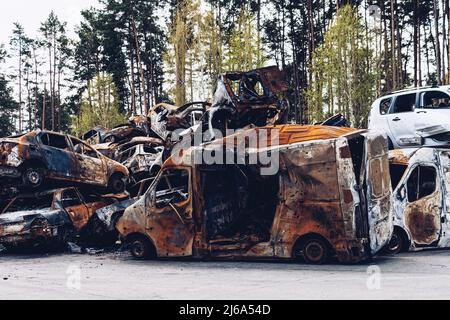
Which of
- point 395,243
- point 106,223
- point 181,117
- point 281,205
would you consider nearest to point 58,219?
point 106,223

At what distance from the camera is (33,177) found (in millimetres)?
13719

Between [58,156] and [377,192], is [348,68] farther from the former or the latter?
[377,192]

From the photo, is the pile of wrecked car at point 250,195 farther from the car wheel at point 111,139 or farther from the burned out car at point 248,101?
the car wheel at point 111,139

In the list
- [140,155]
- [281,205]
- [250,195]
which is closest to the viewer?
[281,205]

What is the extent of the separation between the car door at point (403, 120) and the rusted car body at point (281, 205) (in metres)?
3.53

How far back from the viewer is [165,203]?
10953 mm

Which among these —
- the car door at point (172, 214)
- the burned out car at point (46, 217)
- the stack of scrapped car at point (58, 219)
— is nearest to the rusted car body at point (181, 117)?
the stack of scrapped car at point (58, 219)

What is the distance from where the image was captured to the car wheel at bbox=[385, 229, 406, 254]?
11125mm

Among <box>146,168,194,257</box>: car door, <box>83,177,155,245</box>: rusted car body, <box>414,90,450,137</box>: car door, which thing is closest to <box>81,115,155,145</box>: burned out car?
<box>83,177,155,245</box>: rusted car body

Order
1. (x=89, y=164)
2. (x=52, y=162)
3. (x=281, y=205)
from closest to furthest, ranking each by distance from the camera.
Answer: (x=281, y=205)
(x=52, y=162)
(x=89, y=164)

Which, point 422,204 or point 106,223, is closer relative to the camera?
point 422,204

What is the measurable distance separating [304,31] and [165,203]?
3790 cm

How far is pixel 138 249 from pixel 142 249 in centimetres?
12
